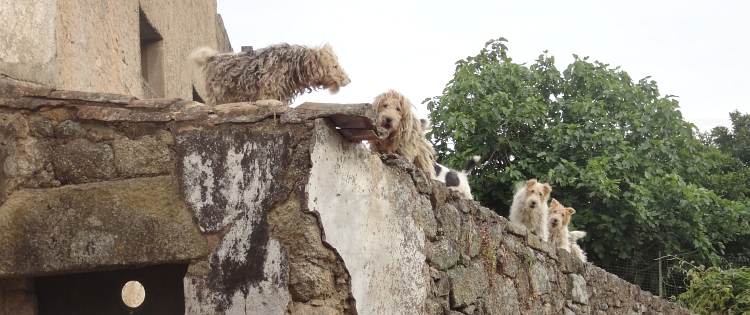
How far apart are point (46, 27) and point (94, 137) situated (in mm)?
1142

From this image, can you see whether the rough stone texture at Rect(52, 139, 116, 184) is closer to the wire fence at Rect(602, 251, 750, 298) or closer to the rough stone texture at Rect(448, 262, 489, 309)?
the rough stone texture at Rect(448, 262, 489, 309)

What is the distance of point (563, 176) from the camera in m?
14.6

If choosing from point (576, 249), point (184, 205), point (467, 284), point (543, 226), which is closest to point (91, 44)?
point (184, 205)

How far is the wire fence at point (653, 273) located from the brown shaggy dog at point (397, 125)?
1083 centimetres

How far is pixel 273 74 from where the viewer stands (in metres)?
4.84

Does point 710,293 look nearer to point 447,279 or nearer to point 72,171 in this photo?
point 447,279

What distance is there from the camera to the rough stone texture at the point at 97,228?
387 cm

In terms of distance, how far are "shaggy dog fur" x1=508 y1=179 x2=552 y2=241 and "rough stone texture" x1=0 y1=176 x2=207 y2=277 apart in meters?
6.00

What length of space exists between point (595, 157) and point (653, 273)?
2.43 metres

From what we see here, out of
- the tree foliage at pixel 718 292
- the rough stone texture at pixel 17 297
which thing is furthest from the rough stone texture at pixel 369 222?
the tree foliage at pixel 718 292

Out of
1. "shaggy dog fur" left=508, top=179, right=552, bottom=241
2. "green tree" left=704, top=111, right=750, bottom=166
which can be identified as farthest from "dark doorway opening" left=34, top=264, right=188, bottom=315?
"green tree" left=704, top=111, right=750, bottom=166

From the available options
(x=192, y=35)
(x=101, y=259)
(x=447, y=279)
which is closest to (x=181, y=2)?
(x=192, y=35)

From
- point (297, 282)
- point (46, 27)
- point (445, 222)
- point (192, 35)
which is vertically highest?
point (192, 35)

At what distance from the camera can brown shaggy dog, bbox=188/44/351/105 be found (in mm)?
4852
